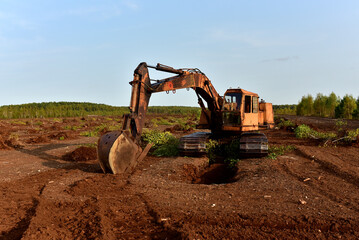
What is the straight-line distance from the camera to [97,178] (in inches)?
332

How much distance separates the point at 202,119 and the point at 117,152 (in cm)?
550

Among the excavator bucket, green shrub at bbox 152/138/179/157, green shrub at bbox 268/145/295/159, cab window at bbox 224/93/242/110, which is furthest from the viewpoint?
green shrub at bbox 152/138/179/157

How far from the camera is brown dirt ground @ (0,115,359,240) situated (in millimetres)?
4871

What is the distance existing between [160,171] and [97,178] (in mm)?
2099

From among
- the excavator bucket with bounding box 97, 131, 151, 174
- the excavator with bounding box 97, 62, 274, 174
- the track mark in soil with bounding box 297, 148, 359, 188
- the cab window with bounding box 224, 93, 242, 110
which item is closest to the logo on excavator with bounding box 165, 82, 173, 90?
the excavator with bounding box 97, 62, 274, 174

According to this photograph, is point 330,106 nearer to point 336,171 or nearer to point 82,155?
point 336,171

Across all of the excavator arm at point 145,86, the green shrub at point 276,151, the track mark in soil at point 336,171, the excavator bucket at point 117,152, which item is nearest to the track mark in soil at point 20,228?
the excavator bucket at point 117,152

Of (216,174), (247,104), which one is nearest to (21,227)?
(216,174)

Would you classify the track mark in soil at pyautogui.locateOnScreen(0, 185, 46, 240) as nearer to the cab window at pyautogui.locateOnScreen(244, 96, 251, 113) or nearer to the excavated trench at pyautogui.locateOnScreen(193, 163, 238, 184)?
the excavated trench at pyautogui.locateOnScreen(193, 163, 238, 184)

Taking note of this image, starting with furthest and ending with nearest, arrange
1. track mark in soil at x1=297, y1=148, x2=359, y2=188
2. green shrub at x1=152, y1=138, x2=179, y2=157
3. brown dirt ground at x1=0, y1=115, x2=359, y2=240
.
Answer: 1. green shrub at x1=152, y1=138, x2=179, y2=157
2. track mark in soil at x1=297, y1=148, x2=359, y2=188
3. brown dirt ground at x1=0, y1=115, x2=359, y2=240

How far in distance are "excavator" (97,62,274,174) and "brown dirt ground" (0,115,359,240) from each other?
63 centimetres

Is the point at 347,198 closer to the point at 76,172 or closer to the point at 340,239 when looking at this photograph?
the point at 340,239

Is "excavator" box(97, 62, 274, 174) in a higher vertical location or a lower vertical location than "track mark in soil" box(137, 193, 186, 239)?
higher

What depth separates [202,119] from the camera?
42.6ft
